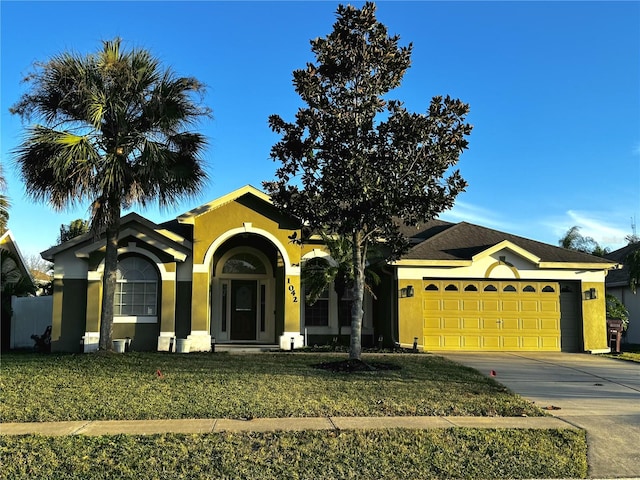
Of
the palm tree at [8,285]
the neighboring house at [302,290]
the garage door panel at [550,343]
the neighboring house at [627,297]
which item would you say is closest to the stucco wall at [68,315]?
the neighboring house at [302,290]

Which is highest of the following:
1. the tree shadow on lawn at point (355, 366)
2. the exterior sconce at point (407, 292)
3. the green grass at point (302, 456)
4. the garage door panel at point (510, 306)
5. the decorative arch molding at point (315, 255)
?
the decorative arch molding at point (315, 255)

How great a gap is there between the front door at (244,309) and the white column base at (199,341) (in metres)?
2.82

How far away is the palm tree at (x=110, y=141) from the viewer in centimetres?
1370

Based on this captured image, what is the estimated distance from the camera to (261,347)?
17.4 m

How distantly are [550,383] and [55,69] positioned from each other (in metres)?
13.8

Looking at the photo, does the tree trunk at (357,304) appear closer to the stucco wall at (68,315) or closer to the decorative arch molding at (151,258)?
the decorative arch molding at (151,258)

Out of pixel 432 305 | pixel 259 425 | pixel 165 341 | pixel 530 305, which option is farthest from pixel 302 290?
pixel 259 425

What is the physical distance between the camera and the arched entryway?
19344 mm

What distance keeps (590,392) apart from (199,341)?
10616mm

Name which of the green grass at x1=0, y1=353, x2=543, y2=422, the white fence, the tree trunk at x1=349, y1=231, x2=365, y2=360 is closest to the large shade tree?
the tree trunk at x1=349, y1=231, x2=365, y2=360

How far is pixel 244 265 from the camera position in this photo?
19.7 m

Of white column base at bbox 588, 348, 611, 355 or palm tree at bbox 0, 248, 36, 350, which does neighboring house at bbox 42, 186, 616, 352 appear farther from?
palm tree at bbox 0, 248, 36, 350

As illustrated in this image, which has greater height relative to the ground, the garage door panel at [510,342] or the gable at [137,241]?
the gable at [137,241]

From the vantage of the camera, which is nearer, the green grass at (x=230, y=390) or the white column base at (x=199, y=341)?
the green grass at (x=230, y=390)
